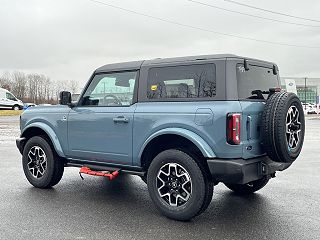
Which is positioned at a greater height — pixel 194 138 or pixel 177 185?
pixel 194 138

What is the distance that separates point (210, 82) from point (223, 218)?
5.43 feet

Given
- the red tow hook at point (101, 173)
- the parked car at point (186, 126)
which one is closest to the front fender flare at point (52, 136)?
the parked car at point (186, 126)

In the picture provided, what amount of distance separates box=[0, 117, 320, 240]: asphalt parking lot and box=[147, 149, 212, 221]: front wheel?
16 centimetres

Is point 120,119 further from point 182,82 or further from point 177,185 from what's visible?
point 177,185

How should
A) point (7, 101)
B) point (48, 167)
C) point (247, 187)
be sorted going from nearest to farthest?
point (247, 187)
point (48, 167)
point (7, 101)

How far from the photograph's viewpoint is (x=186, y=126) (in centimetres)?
436

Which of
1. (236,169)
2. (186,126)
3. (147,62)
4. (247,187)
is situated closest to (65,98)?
(147,62)

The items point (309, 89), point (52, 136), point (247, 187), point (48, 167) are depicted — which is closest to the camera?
point (247, 187)

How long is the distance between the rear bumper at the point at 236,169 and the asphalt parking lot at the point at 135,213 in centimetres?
56

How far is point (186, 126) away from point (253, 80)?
3.59ft

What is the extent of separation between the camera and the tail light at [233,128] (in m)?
4.06

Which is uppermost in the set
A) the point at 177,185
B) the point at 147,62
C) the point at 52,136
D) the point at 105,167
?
the point at 147,62

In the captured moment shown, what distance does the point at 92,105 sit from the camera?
550 centimetres

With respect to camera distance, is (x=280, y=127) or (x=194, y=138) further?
(x=194, y=138)
